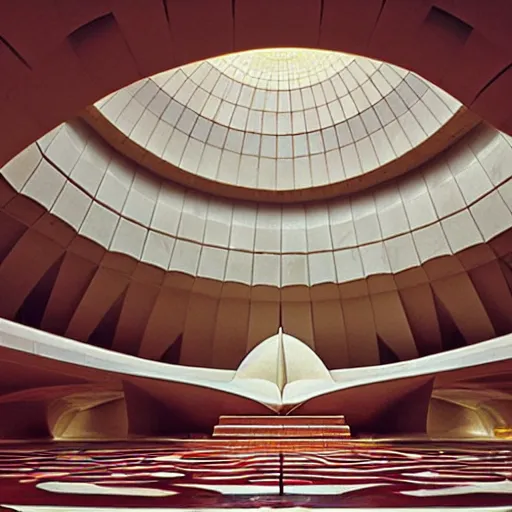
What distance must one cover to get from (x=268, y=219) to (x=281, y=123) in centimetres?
346

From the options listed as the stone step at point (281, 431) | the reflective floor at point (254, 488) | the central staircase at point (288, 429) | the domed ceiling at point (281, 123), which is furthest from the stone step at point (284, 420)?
the domed ceiling at point (281, 123)

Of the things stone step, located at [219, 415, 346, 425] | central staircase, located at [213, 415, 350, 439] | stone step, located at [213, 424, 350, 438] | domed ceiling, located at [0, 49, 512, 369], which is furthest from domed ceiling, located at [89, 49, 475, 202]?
stone step, located at [213, 424, 350, 438]

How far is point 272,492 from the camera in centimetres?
236

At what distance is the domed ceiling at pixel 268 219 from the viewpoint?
1341 cm

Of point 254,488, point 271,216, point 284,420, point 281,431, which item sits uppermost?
point 271,216

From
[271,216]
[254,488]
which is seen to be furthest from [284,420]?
[271,216]

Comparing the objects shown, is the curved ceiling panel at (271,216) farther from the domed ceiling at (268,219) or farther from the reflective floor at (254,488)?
the reflective floor at (254,488)

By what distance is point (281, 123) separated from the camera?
16.8 metres

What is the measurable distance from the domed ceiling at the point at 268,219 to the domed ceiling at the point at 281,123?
5 cm

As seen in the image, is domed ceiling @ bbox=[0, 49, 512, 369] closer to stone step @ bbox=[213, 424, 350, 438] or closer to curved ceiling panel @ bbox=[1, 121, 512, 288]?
curved ceiling panel @ bbox=[1, 121, 512, 288]

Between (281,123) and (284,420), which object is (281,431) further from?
(281,123)

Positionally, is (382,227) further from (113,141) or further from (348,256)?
(113,141)

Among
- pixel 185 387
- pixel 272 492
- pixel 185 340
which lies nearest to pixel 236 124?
pixel 185 340

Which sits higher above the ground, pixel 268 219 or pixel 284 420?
pixel 268 219
